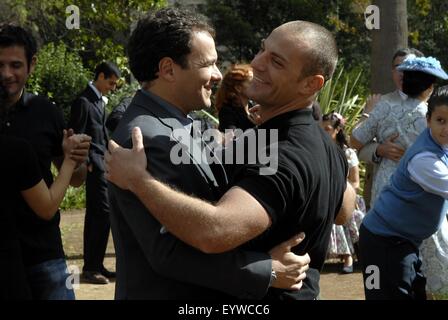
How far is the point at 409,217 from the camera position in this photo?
14.9ft

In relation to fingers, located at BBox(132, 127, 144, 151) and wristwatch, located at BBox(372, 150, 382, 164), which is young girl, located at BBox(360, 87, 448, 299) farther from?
fingers, located at BBox(132, 127, 144, 151)

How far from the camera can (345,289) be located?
24.6 ft

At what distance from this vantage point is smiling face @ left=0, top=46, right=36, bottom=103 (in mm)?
4066

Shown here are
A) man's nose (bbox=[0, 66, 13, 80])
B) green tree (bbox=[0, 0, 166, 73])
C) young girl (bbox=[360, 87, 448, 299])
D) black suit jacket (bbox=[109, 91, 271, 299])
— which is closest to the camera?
black suit jacket (bbox=[109, 91, 271, 299])

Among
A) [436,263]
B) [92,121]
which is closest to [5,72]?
[436,263]

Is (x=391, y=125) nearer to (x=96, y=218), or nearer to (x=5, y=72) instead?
(x=5, y=72)

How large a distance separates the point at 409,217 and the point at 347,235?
389cm

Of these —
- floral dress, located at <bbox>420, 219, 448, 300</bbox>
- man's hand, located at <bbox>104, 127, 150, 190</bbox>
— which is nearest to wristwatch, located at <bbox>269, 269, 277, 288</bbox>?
man's hand, located at <bbox>104, 127, 150, 190</bbox>

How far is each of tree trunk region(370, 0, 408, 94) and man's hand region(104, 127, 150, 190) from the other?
663 cm

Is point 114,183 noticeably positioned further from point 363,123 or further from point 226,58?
point 226,58
